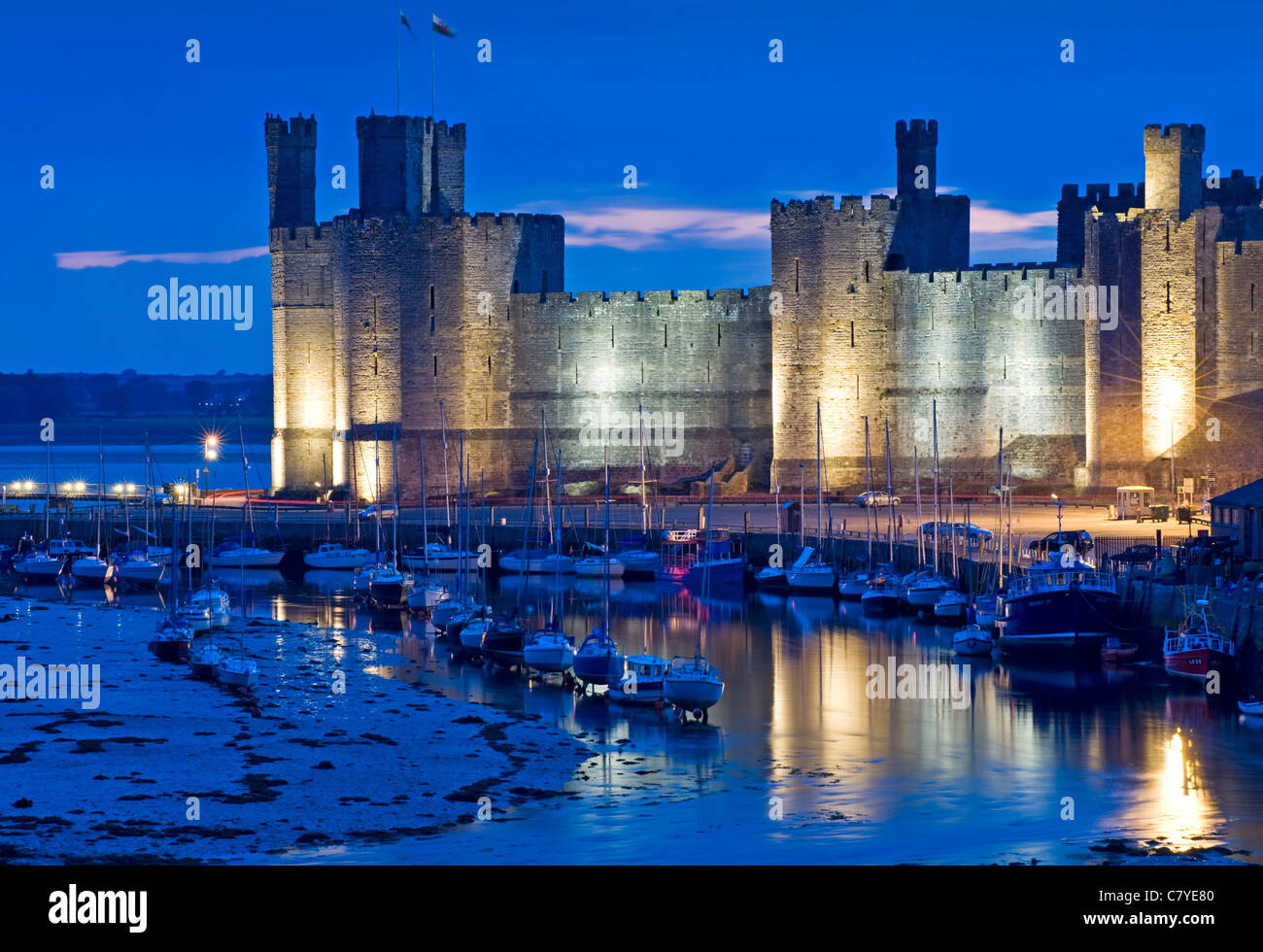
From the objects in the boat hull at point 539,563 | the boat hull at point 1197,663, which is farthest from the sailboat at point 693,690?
the boat hull at point 539,563

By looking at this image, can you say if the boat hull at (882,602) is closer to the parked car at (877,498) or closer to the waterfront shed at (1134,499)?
the waterfront shed at (1134,499)

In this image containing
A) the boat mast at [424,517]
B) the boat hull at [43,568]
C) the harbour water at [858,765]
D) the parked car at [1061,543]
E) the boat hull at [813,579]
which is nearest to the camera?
the harbour water at [858,765]

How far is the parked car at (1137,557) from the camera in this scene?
29.9m

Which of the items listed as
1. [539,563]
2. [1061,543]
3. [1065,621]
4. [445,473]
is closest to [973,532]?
[1061,543]

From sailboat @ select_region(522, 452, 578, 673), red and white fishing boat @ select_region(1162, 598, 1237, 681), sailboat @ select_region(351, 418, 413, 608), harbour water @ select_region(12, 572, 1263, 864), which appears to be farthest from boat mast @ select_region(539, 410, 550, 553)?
red and white fishing boat @ select_region(1162, 598, 1237, 681)

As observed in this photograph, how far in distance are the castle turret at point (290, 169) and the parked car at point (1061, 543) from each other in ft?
81.1

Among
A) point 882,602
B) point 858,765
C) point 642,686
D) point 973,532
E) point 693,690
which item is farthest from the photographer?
point 973,532

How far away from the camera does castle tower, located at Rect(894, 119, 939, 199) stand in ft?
150

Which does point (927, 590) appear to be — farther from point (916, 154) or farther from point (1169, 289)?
point (916, 154)

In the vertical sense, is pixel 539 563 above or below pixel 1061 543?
below

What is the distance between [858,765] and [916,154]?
90.9 feet

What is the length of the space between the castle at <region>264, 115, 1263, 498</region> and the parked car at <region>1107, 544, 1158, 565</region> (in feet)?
32.8

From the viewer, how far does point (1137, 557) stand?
30.0m

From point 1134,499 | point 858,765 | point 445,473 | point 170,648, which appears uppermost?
point 445,473
